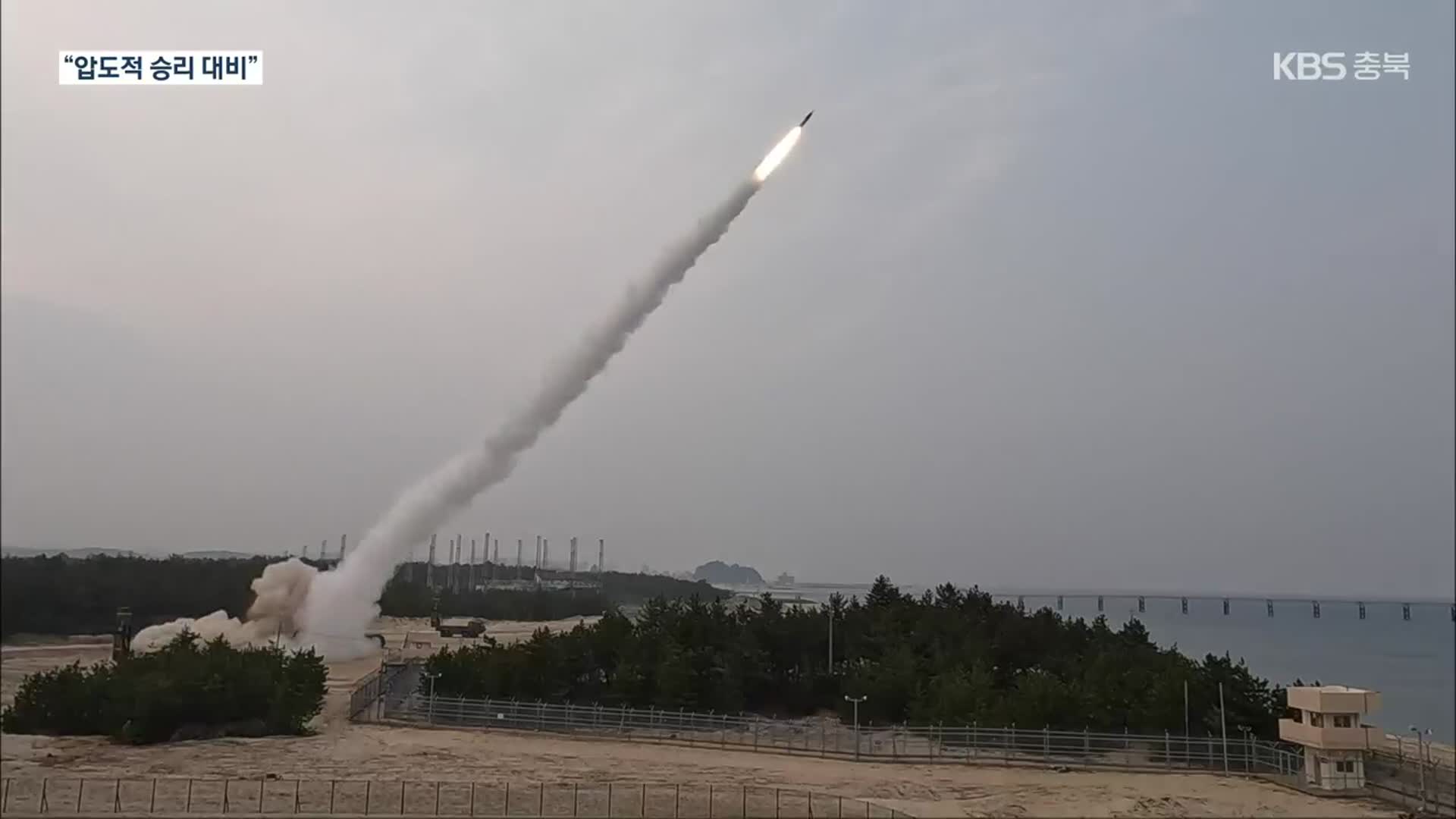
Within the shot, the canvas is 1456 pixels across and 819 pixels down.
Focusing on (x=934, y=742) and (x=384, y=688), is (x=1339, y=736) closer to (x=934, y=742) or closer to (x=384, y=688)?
(x=934, y=742)

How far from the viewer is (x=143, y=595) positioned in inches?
1182

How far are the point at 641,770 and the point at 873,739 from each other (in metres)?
7.83

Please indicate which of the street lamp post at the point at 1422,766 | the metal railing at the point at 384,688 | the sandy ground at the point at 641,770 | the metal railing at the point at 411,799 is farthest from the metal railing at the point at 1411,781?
the metal railing at the point at 384,688

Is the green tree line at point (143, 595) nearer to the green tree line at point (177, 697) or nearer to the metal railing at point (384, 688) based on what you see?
the green tree line at point (177, 697)

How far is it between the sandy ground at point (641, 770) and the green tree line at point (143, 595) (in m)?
1.08

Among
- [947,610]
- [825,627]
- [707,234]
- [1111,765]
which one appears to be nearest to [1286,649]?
[947,610]

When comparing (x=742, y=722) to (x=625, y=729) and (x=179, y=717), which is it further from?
(x=179, y=717)

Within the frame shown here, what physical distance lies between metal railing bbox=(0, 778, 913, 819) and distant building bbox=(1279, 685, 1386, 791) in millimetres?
11092

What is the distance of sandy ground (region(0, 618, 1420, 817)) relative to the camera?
72.1 ft

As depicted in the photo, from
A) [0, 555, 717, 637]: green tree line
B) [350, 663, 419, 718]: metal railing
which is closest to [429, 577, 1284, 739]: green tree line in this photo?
[350, 663, 419, 718]: metal railing

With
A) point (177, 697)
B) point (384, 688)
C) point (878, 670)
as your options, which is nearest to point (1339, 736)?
point (878, 670)

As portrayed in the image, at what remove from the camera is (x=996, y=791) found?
23.4 meters

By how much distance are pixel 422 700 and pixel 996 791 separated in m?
18.8

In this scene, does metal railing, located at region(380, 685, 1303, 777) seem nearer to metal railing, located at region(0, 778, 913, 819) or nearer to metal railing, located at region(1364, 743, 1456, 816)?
metal railing, located at region(1364, 743, 1456, 816)
